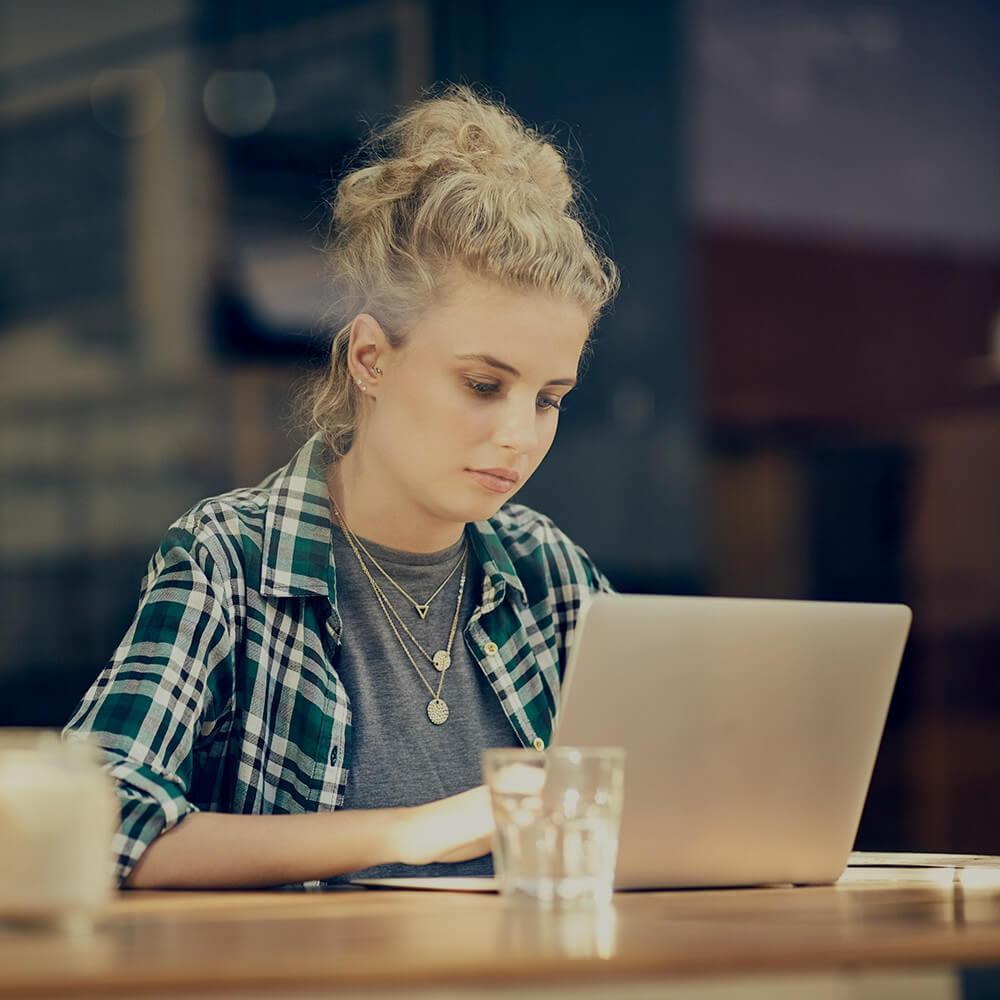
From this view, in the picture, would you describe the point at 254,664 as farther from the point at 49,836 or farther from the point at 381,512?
the point at 49,836

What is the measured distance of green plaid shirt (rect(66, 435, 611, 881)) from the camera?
1402mm

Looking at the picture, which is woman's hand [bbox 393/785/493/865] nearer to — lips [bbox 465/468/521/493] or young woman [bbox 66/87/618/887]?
young woman [bbox 66/87/618/887]

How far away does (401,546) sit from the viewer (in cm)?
176

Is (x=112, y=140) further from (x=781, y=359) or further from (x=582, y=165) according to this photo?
(x=781, y=359)

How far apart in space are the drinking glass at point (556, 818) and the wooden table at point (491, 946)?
3 cm

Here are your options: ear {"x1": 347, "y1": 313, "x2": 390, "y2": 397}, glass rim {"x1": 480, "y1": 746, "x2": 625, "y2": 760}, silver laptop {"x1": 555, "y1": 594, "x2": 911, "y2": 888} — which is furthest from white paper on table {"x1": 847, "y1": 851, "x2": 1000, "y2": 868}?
ear {"x1": 347, "y1": 313, "x2": 390, "y2": 397}

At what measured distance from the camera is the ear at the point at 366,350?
68.3 inches

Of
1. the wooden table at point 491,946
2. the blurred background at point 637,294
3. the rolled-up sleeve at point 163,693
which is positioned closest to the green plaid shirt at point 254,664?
the rolled-up sleeve at point 163,693

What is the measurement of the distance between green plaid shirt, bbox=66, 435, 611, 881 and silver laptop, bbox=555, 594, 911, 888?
0.36 m

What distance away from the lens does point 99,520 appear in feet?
10.8

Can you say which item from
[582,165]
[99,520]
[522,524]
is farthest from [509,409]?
[582,165]

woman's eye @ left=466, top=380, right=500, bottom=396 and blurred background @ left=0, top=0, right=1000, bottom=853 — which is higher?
blurred background @ left=0, top=0, right=1000, bottom=853

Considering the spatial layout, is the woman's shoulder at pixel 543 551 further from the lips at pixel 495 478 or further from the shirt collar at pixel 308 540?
the lips at pixel 495 478

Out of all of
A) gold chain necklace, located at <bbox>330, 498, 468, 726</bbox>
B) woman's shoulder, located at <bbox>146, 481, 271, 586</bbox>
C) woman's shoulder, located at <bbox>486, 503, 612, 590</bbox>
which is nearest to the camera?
woman's shoulder, located at <bbox>146, 481, 271, 586</bbox>
